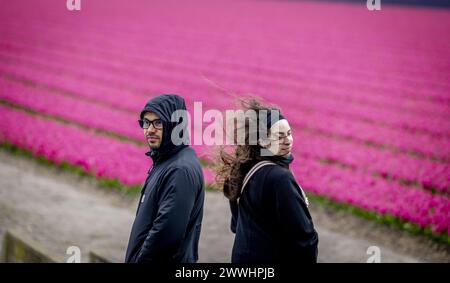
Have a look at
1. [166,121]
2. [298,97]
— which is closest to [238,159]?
[166,121]

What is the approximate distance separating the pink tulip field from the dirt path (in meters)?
0.41

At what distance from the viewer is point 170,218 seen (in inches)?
131

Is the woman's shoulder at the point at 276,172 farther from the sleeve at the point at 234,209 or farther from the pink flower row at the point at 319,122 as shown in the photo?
the pink flower row at the point at 319,122

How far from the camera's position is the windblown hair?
333 centimetres

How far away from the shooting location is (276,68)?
2152 cm

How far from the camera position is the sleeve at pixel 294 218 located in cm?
309

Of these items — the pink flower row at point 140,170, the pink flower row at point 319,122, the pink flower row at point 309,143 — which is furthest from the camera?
the pink flower row at point 319,122

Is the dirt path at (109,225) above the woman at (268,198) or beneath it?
beneath

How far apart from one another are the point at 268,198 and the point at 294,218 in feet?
0.57

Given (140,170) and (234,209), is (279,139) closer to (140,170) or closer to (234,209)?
(234,209)

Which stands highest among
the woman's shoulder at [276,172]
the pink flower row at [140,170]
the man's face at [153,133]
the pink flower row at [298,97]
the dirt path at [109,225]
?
the man's face at [153,133]

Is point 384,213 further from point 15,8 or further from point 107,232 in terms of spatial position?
point 15,8

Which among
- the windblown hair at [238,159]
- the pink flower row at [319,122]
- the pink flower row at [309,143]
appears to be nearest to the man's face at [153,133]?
the windblown hair at [238,159]

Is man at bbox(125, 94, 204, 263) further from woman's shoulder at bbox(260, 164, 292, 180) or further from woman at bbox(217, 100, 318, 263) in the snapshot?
woman's shoulder at bbox(260, 164, 292, 180)
